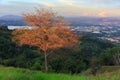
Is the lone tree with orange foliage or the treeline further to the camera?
the treeline

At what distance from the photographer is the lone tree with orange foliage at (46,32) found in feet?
120

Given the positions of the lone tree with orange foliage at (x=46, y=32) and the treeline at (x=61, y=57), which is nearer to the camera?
the lone tree with orange foliage at (x=46, y=32)

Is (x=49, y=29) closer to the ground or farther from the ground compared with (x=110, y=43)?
farther from the ground

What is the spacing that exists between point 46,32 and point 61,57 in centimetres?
2822

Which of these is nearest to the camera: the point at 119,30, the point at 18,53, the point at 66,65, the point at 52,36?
the point at 52,36

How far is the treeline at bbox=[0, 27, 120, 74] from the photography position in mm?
57469

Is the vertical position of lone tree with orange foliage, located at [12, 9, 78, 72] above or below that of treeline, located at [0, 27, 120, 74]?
above

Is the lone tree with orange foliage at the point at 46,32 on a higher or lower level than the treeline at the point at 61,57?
higher

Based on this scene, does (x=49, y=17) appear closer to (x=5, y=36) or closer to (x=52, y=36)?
(x=52, y=36)

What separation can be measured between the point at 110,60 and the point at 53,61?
1239 cm

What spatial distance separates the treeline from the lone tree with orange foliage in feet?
30.1

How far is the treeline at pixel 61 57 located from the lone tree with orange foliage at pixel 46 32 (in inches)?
362

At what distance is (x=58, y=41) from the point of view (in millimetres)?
36344

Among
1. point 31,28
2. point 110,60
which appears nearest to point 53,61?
point 110,60
